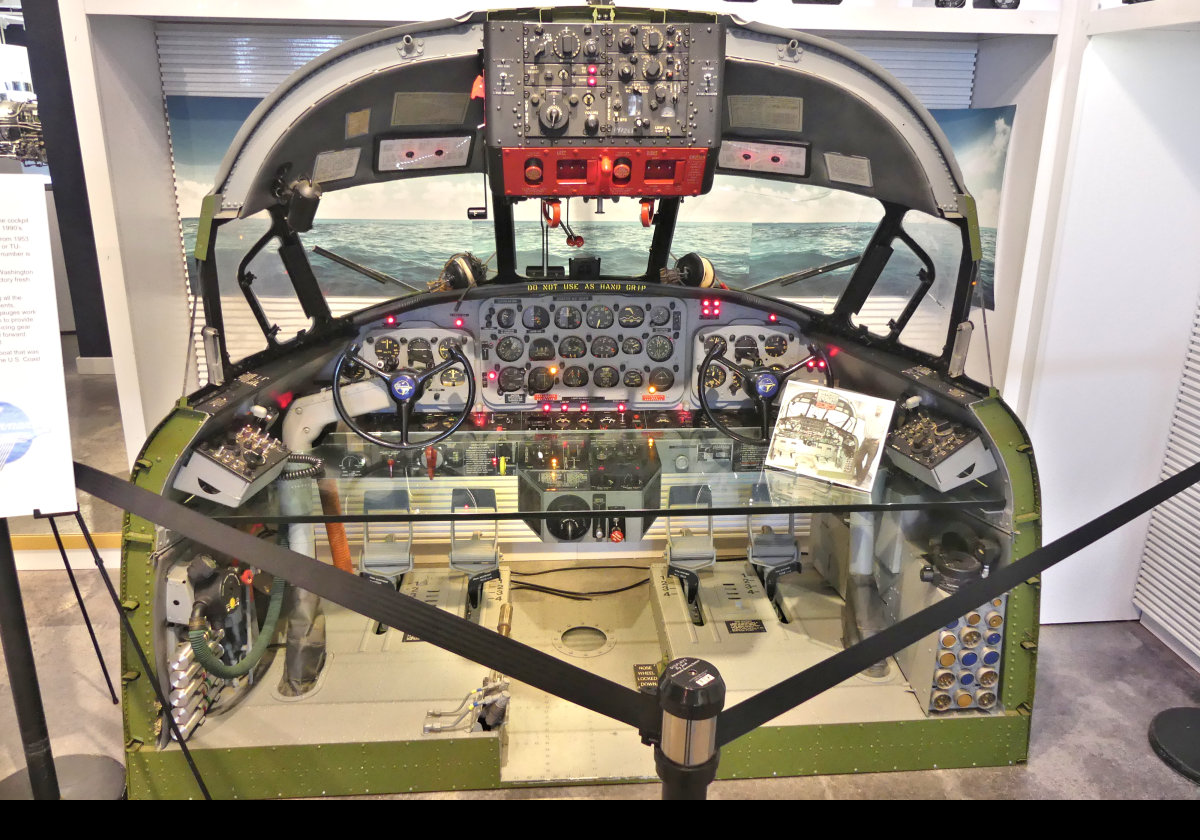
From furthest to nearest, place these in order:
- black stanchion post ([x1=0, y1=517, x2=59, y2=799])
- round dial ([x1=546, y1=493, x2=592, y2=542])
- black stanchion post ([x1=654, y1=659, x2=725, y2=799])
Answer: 1. round dial ([x1=546, y1=493, x2=592, y2=542])
2. black stanchion post ([x1=0, y1=517, x2=59, y2=799])
3. black stanchion post ([x1=654, y1=659, x2=725, y2=799])

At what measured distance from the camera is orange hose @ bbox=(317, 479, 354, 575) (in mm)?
2631

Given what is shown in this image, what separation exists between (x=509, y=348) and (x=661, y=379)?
0.71 meters

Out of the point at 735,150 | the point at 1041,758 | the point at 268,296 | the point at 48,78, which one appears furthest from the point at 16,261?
the point at 48,78

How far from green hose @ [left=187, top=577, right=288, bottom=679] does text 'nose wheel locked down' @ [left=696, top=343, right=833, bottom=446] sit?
71.1 inches

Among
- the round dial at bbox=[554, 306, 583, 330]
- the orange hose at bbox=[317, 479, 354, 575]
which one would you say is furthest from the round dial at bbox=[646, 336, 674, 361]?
the orange hose at bbox=[317, 479, 354, 575]

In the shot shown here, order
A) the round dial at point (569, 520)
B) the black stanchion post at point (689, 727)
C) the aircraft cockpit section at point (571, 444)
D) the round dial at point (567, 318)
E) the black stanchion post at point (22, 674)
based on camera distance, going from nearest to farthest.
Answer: the black stanchion post at point (689, 727), the black stanchion post at point (22, 674), the round dial at point (569, 520), the aircraft cockpit section at point (571, 444), the round dial at point (567, 318)

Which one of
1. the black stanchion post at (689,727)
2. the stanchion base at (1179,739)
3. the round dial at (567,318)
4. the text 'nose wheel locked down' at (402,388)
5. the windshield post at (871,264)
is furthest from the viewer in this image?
the round dial at (567,318)

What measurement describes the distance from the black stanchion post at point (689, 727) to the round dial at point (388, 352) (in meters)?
2.47

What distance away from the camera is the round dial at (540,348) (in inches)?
148

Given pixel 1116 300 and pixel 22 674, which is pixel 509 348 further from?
pixel 1116 300

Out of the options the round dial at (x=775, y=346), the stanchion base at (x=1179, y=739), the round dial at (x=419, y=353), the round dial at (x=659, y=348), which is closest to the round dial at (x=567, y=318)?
the round dial at (x=659, y=348)

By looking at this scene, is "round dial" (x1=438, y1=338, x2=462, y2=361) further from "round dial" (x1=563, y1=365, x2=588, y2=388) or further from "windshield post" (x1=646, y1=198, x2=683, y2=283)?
"windshield post" (x1=646, y1=198, x2=683, y2=283)

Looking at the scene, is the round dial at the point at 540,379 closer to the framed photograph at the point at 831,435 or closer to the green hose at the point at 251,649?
the framed photograph at the point at 831,435

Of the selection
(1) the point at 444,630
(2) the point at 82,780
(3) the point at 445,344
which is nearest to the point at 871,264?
(3) the point at 445,344
